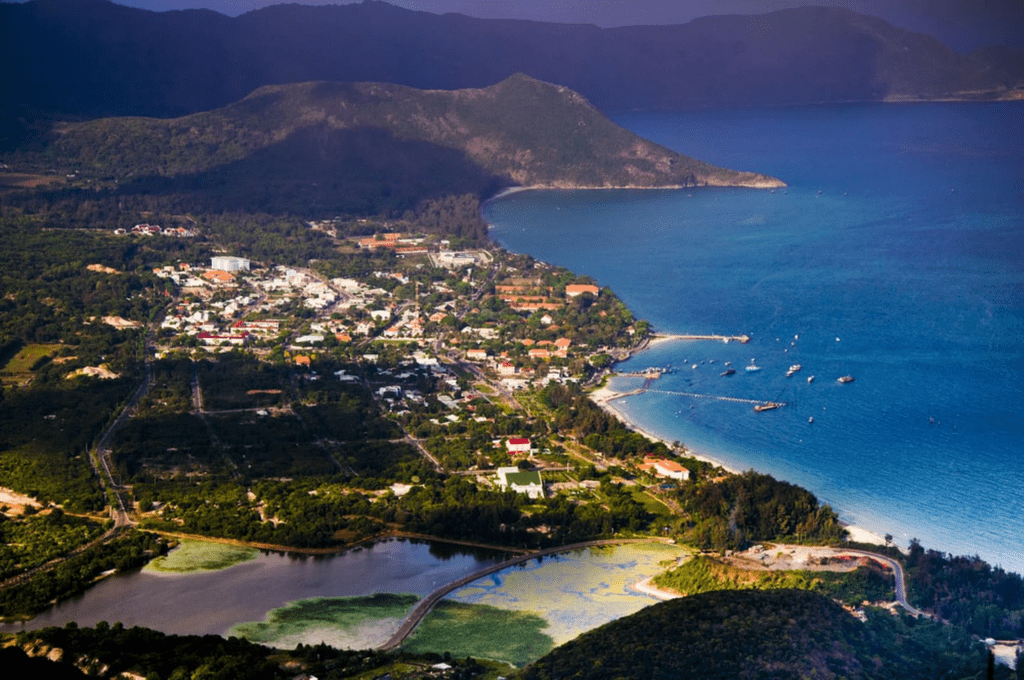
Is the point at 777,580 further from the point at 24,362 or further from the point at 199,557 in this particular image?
the point at 24,362

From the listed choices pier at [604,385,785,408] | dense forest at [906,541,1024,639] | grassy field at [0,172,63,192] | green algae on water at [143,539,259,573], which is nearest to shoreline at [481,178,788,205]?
grassy field at [0,172,63,192]

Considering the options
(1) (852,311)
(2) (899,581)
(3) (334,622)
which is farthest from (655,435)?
(1) (852,311)

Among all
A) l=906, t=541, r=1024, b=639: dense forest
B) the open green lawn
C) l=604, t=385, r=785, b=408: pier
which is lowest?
the open green lawn

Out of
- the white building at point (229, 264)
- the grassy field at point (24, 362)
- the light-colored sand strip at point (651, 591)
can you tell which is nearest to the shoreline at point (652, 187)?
the white building at point (229, 264)

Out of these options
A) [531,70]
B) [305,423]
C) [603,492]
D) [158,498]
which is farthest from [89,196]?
[531,70]

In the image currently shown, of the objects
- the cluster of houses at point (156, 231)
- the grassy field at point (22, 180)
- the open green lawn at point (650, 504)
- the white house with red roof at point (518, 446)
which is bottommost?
the open green lawn at point (650, 504)

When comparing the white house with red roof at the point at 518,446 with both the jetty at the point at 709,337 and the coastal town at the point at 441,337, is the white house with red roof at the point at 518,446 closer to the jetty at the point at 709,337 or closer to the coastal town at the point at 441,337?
the coastal town at the point at 441,337

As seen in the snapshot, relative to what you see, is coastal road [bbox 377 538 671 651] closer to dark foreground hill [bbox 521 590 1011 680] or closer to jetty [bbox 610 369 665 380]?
dark foreground hill [bbox 521 590 1011 680]
